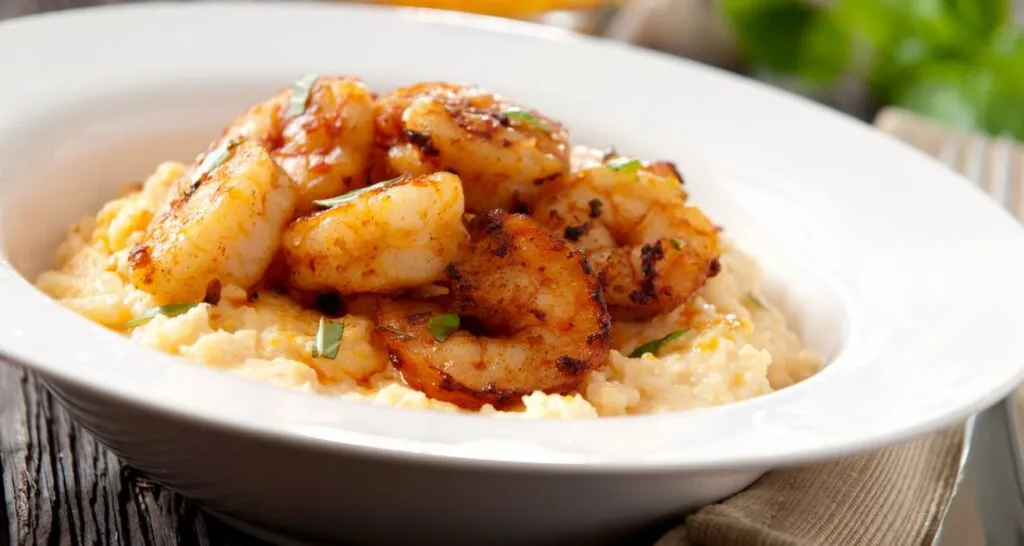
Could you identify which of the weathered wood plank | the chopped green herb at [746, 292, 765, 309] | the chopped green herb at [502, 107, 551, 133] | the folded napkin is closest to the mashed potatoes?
the chopped green herb at [746, 292, 765, 309]

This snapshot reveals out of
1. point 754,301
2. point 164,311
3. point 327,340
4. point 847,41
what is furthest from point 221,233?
point 847,41

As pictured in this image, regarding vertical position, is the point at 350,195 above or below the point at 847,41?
above

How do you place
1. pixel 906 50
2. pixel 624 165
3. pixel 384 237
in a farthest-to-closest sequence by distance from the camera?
pixel 906 50, pixel 624 165, pixel 384 237

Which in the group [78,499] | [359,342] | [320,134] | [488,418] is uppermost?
[320,134]

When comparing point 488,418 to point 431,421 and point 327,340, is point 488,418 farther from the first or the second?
point 327,340

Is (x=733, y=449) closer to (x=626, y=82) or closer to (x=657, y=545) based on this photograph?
(x=657, y=545)

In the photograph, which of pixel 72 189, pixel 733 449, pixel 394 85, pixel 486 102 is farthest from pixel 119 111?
pixel 733 449

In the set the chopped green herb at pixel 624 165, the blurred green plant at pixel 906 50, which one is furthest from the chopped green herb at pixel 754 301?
the blurred green plant at pixel 906 50

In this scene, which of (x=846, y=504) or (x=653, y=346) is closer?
Result: (x=846, y=504)
